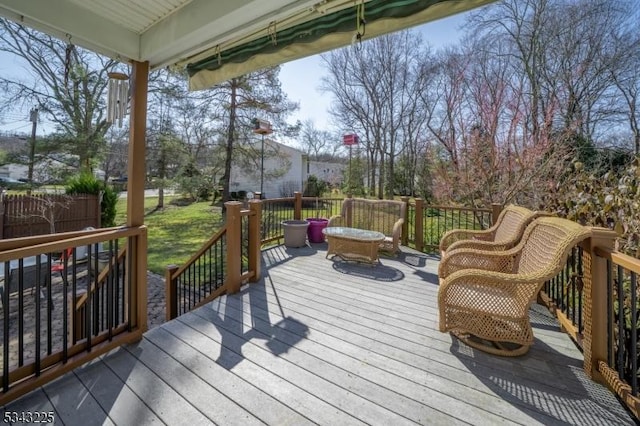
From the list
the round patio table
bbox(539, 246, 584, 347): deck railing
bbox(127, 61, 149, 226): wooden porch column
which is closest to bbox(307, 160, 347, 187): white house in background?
the round patio table

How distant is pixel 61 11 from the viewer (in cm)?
205

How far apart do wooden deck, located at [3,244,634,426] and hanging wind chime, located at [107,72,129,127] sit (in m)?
1.89

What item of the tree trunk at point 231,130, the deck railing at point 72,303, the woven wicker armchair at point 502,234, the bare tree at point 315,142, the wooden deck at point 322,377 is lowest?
the wooden deck at point 322,377

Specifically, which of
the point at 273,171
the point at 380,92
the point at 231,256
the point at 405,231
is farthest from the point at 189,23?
the point at 380,92

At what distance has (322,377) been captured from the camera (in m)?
2.01

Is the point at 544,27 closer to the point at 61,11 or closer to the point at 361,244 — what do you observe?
the point at 361,244

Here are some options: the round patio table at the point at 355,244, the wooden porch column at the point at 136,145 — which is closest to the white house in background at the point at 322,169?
the round patio table at the point at 355,244

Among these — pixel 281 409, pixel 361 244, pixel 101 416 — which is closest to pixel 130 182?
pixel 101 416

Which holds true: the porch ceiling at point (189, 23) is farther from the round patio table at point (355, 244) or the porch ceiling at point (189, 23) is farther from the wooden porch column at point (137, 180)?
the round patio table at point (355, 244)

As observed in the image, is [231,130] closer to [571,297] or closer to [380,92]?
[380,92]

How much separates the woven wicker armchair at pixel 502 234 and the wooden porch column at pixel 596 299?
98 cm

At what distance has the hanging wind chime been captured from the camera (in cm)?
248

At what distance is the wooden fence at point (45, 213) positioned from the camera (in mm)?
7684

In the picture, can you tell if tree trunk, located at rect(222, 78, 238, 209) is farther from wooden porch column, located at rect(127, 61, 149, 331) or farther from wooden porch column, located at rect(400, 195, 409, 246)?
wooden porch column, located at rect(127, 61, 149, 331)
